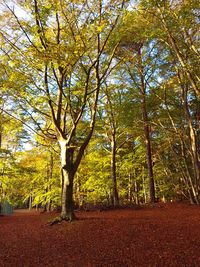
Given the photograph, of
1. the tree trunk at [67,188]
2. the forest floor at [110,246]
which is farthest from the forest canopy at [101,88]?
the forest floor at [110,246]

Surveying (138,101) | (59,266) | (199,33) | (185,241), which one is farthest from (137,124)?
(59,266)

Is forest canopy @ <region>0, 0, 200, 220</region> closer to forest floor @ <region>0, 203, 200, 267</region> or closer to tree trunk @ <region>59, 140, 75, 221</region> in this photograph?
tree trunk @ <region>59, 140, 75, 221</region>

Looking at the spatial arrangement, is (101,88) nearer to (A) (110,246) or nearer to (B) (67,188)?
(B) (67,188)

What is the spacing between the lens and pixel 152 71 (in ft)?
53.9

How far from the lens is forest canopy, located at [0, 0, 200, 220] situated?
31.0ft

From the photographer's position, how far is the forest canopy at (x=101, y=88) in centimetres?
946

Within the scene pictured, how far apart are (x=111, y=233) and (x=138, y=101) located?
11891 mm

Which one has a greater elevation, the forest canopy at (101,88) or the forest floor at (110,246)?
the forest canopy at (101,88)

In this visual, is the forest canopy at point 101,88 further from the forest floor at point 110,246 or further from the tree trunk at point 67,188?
the forest floor at point 110,246

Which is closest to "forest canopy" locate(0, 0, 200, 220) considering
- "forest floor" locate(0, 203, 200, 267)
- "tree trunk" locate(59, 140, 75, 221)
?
"tree trunk" locate(59, 140, 75, 221)

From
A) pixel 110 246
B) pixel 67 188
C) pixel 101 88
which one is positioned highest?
pixel 101 88

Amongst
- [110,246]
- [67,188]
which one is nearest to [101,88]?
[67,188]

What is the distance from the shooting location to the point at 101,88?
693 inches

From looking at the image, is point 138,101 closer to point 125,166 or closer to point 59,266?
point 125,166
